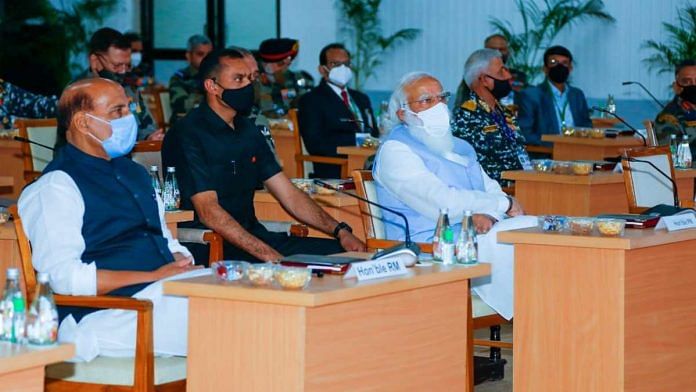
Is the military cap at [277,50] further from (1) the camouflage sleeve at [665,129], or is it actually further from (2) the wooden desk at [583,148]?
(1) the camouflage sleeve at [665,129]

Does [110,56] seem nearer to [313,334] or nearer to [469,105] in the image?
[469,105]

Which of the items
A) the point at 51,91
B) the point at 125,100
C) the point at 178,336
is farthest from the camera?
the point at 51,91

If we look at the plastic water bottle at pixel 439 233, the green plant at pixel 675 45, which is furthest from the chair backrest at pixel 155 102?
the plastic water bottle at pixel 439 233

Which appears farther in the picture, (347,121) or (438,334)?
(347,121)

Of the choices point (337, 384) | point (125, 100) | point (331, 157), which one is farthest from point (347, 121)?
point (337, 384)

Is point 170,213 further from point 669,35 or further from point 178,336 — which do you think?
point 669,35

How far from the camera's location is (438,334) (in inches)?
145

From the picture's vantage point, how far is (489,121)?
20.7 ft

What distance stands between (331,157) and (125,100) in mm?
4140

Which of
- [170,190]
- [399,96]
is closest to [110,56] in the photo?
[170,190]

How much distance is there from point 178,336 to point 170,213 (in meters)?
1.13

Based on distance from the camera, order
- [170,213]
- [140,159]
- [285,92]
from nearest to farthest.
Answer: [170,213] < [140,159] < [285,92]

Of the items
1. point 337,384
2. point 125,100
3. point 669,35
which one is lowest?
point 337,384

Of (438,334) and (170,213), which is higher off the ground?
(170,213)
